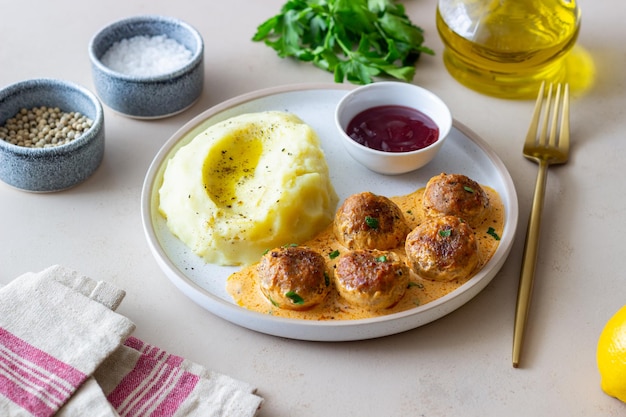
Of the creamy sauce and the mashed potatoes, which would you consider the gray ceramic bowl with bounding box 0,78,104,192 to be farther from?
the creamy sauce

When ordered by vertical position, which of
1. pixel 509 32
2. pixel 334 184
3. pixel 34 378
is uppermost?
pixel 509 32

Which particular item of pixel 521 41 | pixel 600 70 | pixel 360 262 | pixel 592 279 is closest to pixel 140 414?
pixel 360 262

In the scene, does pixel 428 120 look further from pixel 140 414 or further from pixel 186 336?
pixel 140 414

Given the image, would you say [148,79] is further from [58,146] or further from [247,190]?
[247,190]

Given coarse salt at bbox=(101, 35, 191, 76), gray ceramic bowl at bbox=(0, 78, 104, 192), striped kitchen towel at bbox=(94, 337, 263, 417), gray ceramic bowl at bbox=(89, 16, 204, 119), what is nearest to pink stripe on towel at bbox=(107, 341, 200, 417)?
striped kitchen towel at bbox=(94, 337, 263, 417)

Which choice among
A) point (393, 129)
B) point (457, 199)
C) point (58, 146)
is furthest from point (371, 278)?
point (58, 146)

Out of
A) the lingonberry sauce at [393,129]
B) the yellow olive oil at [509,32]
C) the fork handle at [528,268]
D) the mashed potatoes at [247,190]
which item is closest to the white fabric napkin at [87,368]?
the mashed potatoes at [247,190]
